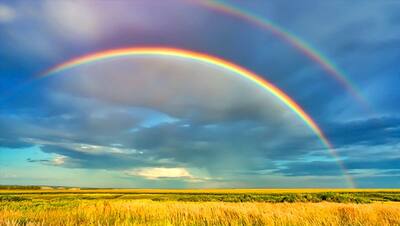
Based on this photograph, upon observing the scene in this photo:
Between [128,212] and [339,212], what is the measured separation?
7582 mm

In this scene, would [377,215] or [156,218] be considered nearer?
[377,215]

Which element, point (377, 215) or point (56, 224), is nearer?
point (56, 224)

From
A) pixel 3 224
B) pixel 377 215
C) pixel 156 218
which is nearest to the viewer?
pixel 3 224

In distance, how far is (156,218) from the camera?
12188mm

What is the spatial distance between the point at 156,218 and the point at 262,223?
378 cm

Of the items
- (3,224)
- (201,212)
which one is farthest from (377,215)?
→ (3,224)

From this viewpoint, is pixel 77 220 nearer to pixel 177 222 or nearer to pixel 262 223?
pixel 177 222

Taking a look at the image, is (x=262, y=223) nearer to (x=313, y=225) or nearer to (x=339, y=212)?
(x=313, y=225)

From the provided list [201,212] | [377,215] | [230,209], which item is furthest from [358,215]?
[201,212]

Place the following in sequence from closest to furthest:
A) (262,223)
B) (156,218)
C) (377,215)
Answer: (262,223)
(377,215)
(156,218)

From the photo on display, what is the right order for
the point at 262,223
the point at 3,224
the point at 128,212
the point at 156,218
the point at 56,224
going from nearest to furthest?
the point at 3,224 < the point at 56,224 < the point at 262,223 < the point at 156,218 < the point at 128,212

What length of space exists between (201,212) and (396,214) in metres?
6.51

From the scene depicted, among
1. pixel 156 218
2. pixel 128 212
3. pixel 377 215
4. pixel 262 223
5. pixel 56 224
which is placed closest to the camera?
pixel 56 224

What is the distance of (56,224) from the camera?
9898mm
